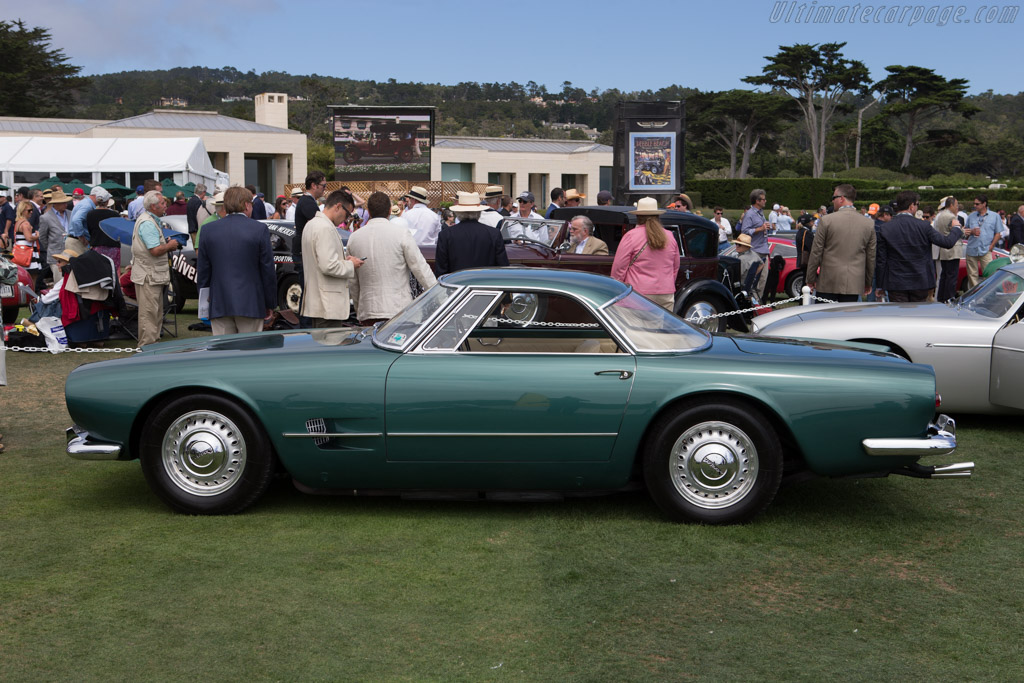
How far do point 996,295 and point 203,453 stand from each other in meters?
6.22

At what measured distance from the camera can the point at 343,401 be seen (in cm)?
525

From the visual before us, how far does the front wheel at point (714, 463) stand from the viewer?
5.24 meters

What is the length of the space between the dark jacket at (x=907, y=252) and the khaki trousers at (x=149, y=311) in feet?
25.7

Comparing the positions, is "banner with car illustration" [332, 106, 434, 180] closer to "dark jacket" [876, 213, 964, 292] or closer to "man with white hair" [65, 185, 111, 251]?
"man with white hair" [65, 185, 111, 251]

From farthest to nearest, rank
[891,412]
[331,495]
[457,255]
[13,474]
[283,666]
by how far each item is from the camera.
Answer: [457,255] < [13,474] < [331,495] < [891,412] < [283,666]

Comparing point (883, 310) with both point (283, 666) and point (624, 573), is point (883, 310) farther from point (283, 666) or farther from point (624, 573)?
point (283, 666)

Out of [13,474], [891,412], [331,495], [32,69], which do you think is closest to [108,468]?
[13,474]

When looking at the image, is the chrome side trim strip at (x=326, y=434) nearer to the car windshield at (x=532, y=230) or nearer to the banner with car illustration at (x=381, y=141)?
the car windshield at (x=532, y=230)

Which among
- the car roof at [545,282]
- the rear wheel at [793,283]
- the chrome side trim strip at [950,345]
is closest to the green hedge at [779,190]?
the rear wheel at [793,283]

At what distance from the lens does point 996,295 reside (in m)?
7.91

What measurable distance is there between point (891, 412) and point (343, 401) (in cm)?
291

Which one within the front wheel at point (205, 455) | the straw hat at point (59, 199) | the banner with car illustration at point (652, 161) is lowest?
the front wheel at point (205, 455)

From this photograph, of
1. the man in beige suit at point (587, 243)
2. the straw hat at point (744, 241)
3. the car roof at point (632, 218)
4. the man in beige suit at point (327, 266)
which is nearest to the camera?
the man in beige suit at point (327, 266)

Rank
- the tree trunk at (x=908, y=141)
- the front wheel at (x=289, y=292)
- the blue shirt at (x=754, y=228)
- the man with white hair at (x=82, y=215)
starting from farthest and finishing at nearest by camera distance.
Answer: the tree trunk at (x=908, y=141) < the blue shirt at (x=754, y=228) < the man with white hair at (x=82, y=215) < the front wheel at (x=289, y=292)
